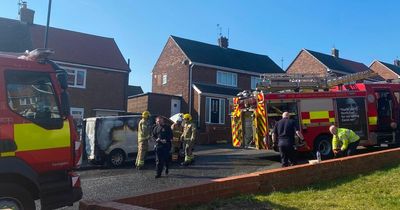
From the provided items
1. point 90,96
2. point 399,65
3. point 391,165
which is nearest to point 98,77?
point 90,96

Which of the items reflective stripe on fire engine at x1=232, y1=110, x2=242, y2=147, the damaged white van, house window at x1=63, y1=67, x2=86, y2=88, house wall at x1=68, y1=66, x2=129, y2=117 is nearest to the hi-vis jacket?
the damaged white van

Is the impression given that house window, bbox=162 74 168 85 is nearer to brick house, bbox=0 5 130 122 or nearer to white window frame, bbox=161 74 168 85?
white window frame, bbox=161 74 168 85

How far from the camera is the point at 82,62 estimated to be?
2661 cm

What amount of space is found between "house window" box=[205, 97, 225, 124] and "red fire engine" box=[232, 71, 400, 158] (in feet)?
46.4

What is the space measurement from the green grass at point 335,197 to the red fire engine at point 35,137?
7.30 ft

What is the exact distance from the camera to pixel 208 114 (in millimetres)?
30344

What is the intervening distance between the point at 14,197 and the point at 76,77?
21.1 m

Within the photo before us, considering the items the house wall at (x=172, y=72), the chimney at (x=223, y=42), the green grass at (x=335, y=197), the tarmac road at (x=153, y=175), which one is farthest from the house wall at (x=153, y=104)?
the green grass at (x=335, y=197)

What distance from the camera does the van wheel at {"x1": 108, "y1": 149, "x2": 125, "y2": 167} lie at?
50.8ft

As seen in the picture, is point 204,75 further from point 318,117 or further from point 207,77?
point 318,117

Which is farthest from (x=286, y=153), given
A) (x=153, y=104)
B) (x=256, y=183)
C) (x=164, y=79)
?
(x=164, y=79)

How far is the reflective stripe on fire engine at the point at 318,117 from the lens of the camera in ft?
48.0

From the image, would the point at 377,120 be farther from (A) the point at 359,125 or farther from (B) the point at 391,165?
(B) the point at 391,165

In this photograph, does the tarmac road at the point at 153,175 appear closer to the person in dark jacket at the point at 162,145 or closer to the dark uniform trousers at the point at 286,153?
the person in dark jacket at the point at 162,145
